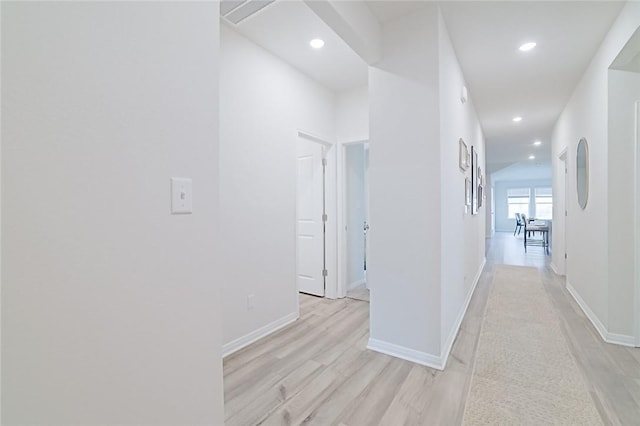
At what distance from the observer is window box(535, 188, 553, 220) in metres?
13.5

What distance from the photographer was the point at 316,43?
8.66ft

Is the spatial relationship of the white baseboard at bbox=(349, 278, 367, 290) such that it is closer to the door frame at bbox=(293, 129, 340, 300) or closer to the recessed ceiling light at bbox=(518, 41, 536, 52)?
the door frame at bbox=(293, 129, 340, 300)

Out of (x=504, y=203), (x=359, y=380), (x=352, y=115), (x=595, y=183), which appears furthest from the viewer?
(x=504, y=203)

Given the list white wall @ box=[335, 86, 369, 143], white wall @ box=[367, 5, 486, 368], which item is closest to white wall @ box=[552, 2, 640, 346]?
white wall @ box=[367, 5, 486, 368]

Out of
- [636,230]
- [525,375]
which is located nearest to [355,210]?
[525,375]

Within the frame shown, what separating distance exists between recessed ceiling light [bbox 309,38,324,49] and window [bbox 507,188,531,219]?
586 inches

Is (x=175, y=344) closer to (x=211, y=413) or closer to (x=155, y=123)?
(x=211, y=413)

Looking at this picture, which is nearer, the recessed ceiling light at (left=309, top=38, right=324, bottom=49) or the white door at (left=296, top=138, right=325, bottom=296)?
the recessed ceiling light at (left=309, top=38, right=324, bottom=49)

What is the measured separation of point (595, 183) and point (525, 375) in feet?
6.80

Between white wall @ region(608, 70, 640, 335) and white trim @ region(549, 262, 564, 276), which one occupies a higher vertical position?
white wall @ region(608, 70, 640, 335)

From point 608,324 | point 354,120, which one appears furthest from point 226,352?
point 608,324

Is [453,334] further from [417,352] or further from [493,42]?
[493,42]

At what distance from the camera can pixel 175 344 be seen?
37.2 inches

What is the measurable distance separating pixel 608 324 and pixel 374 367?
217 centimetres
